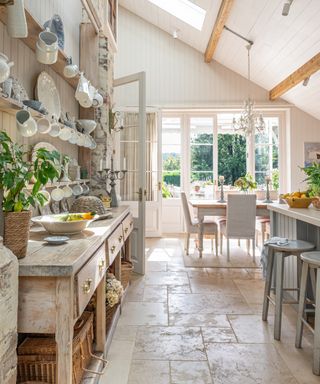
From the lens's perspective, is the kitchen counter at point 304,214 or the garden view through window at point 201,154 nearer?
the kitchen counter at point 304,214

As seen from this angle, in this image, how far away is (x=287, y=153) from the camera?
6.78m

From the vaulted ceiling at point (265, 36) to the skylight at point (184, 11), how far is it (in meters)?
0.11

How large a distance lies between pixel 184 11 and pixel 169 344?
5279 millimetres

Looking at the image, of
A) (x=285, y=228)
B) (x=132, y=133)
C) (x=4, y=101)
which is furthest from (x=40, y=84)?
(x=132, y=133)

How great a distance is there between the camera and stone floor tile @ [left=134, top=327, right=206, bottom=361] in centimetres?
224

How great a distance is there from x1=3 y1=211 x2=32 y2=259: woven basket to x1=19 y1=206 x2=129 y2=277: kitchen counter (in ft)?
0.16

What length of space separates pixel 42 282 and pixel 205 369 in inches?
52.0

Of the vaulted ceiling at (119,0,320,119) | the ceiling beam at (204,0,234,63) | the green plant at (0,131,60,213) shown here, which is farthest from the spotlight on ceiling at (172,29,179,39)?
the green plant at (0,131,60,213)

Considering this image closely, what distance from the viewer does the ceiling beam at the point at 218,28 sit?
4461 millimetres

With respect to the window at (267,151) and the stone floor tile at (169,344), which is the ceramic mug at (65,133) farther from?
the window at (267,151)

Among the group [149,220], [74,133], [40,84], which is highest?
[40,84]

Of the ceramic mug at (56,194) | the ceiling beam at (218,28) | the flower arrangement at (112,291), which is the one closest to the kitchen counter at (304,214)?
the flower arrangement at (112,291)

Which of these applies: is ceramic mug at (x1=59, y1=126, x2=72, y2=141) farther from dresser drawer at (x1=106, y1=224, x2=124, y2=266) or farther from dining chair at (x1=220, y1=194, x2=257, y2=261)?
dining chair at (x1=220, y1=194, x2=257, y2=261)

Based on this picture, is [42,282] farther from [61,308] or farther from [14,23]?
[14,23]
